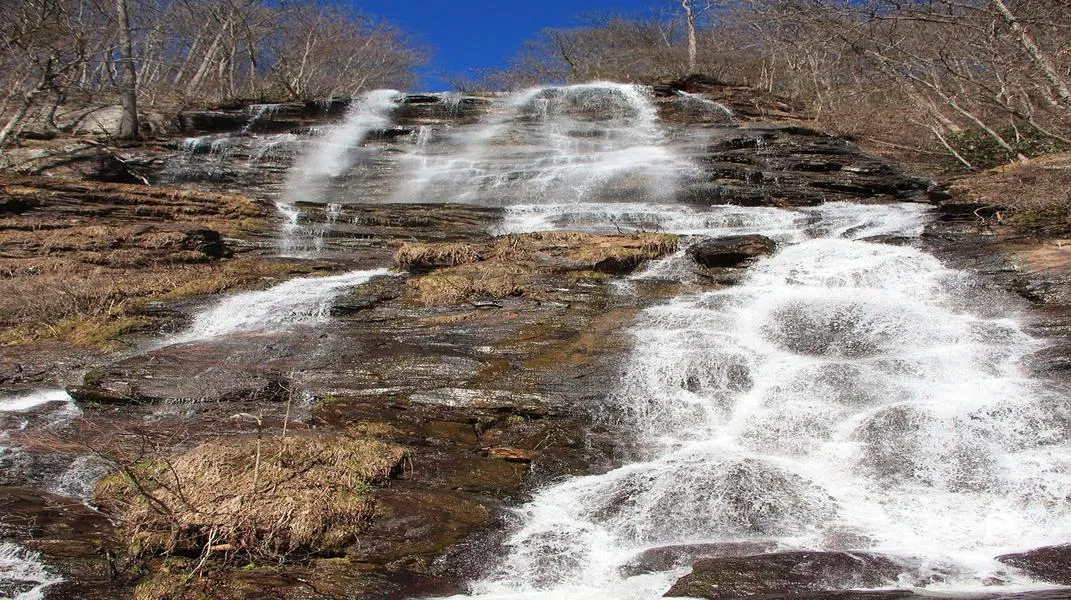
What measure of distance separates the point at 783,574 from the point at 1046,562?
1661 millimetres

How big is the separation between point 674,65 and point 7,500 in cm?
3150

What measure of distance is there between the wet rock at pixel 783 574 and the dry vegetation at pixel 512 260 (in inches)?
225

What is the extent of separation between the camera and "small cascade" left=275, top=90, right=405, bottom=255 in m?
13.7

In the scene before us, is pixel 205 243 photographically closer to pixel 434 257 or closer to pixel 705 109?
pixel 434 257

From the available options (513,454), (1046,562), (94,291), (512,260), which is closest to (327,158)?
(94,291)

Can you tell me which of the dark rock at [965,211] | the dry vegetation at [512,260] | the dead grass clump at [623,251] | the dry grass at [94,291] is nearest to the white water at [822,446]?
the dead grass clump at [623,251]

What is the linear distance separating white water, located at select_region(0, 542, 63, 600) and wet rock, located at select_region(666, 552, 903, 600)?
4001 millimetres

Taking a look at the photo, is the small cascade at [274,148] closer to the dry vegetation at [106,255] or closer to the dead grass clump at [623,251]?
the dry vegetation at [106,255]

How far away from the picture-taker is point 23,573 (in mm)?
4348

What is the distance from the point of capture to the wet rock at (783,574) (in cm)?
406

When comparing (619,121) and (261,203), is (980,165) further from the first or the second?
(261,203)

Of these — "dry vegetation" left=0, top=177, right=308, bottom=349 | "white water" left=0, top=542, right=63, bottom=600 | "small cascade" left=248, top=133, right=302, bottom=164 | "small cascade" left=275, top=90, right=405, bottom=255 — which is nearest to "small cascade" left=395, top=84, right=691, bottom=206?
"small cascade" left=275, top=90, right=405, bottom=255

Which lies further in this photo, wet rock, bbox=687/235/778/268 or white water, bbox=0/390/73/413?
wet rock, bbox=687/235/778/268

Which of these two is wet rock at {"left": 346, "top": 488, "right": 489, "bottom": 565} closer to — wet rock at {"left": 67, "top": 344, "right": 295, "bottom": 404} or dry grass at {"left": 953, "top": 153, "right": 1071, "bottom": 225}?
wet rock at {"left": 67, "top": 344, "right": 295, "bottom": 404}
